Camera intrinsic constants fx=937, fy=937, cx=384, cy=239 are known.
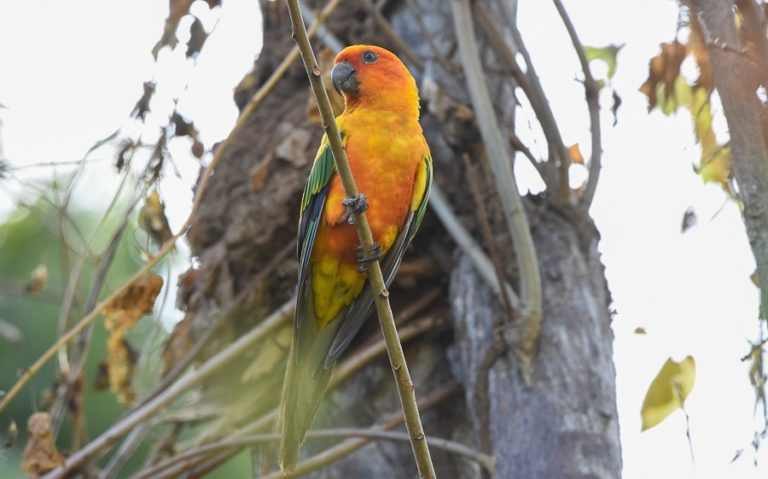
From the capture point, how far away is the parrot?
3607 mm

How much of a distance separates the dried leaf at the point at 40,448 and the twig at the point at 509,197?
201 centimetres

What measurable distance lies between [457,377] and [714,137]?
146cm

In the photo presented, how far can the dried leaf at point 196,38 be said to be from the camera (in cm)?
416

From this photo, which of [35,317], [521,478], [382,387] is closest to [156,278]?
[382,387]

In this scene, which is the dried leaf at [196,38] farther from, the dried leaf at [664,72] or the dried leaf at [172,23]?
the dried leaf at [664,72]

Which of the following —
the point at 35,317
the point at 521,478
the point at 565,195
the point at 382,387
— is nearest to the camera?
the point at 521,478

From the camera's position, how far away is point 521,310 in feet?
12.1

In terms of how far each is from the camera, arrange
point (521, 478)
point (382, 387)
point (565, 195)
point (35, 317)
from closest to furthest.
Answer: point (521, 478)
point (565, 195)
point (382, 387)
point (35, 317)

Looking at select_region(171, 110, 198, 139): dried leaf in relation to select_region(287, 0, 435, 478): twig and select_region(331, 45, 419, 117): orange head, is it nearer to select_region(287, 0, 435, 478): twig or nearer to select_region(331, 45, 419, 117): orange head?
select_region(331, 45, 419, 117): orange head

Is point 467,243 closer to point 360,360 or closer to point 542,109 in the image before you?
point 542,109

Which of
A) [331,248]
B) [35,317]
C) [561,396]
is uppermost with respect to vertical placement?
[35,317]

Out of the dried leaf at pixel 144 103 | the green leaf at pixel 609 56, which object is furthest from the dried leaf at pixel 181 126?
the green leaf at pixel 609 56

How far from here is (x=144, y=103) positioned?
425cm

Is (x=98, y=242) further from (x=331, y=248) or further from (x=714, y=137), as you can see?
(x=714, y=137)
